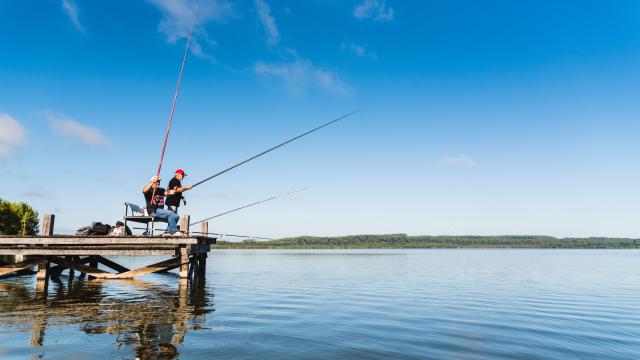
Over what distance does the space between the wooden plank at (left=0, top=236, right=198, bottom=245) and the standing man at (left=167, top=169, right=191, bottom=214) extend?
108cm

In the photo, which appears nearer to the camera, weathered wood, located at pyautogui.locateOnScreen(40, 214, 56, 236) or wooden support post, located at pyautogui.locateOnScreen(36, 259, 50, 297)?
wooden support post, located at pyautogui.locateOnScreen(36, 259, 50, 297)

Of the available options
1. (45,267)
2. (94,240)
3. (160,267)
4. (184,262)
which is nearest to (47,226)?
(45,267)

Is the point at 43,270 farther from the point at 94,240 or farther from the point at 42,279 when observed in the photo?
the point at 94,240

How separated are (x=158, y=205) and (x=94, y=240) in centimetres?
248

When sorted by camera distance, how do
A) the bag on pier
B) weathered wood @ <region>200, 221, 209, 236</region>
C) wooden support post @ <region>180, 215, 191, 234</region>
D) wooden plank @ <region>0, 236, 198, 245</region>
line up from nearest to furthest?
wooden plank @ <region>0, 236, 198, 245</region> → wooden support post @ <region>180, 215, 191, 234</region> → the bag on pier → weathered wood @ <region>200, 221, 209, 236</region>

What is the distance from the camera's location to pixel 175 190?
13.5 metres

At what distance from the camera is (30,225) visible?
64.1 metres

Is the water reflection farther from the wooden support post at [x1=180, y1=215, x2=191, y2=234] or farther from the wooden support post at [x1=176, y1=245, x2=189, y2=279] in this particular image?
Answer: the wooden support post at [x1=180, y1=215, x2=191, y2=234]

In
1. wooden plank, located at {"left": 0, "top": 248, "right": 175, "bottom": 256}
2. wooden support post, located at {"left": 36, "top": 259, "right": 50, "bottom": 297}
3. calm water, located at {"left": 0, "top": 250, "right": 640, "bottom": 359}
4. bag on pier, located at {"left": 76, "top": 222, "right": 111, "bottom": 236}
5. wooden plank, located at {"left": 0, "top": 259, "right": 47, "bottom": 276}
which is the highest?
bag on pier, located at {"left": 76, "top": 222, "right": 111, "bottom": 236}

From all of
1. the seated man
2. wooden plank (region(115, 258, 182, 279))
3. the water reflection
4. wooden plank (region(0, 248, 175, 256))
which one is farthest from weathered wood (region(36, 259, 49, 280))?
the seated man

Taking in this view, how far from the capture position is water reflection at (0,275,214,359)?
7.23 metres

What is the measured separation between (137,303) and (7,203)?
208 ft

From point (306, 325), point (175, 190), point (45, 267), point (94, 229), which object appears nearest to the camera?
point (306, 325)

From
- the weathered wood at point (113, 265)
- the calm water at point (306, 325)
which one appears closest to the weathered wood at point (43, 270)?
the calm water at point (306, 325)
